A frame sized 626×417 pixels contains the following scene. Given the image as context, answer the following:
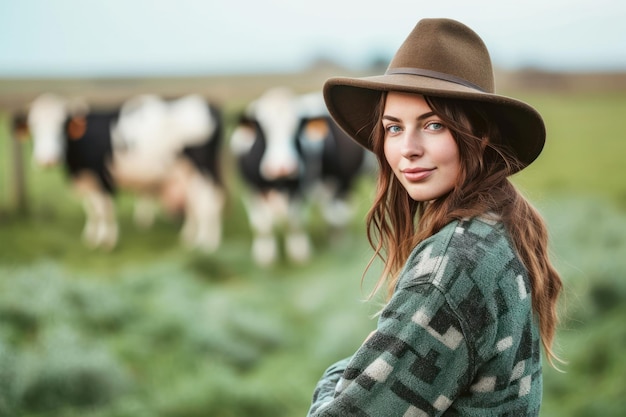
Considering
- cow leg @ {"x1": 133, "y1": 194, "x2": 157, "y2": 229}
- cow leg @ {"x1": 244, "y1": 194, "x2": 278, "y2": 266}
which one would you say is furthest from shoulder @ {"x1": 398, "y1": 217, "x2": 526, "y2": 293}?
cow leg @ {"x1": 133, "y1": 194, "x2": 157, "y2": 229}

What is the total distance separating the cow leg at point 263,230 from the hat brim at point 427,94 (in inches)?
192

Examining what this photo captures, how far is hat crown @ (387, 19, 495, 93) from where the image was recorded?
131 centimetres

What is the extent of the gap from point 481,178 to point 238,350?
337cm

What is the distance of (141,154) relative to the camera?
683 cm

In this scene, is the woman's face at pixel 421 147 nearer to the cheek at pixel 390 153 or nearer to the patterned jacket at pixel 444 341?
the cheek at pixel 390 153

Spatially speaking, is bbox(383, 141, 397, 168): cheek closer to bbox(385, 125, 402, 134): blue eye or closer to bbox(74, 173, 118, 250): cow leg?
bbox(385, 125, 402, 134): blue eye

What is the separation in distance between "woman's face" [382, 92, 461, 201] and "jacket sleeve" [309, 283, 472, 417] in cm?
27

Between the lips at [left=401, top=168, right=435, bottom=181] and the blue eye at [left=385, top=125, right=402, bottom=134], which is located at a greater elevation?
the blue eye at [left=385, top=125, right=402, bottom=134]

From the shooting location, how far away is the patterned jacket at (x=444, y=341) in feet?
3.57

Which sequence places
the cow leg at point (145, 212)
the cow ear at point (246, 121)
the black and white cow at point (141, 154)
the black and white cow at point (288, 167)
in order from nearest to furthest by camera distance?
the black and white cow at point (288, 167) < the cow ear at point (246, 121) < the black and white cow at point (141, 154) < the cow leg at point (145, 212)

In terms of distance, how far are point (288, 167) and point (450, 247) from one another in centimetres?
511

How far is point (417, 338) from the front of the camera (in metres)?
1.08

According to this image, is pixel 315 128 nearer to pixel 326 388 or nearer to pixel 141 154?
pixel 141 154

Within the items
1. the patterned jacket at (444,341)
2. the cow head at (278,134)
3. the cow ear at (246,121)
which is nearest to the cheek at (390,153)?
the patterned jacket at (444,341)
